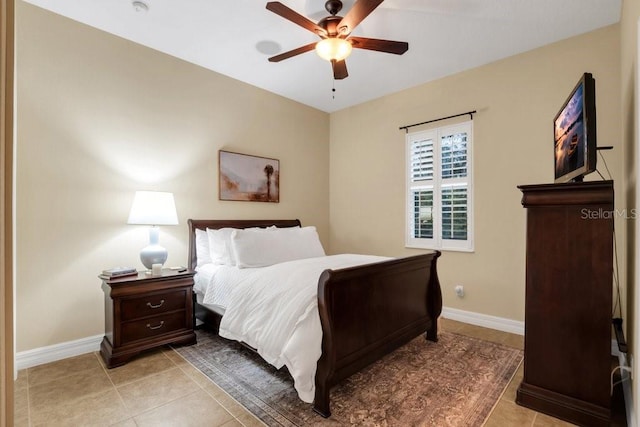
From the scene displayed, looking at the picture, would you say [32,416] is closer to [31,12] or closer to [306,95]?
[31,12]

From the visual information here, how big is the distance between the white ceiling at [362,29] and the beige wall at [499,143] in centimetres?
20

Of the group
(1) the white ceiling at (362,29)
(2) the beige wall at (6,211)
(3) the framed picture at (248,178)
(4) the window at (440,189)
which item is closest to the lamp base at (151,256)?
(3) the framed picture at (248,178)

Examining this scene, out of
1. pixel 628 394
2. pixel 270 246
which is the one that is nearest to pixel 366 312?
pixel 270 246

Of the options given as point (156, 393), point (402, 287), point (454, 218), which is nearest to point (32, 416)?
point (156, 393)

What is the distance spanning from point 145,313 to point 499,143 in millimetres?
3870

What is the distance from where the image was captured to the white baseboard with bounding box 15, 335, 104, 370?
2.48 meters

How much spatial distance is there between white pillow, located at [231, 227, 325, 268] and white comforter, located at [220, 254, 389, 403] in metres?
0.40

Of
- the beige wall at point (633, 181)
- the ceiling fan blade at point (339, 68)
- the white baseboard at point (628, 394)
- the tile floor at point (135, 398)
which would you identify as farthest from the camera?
the ceiling fan blade at point (339, 68)

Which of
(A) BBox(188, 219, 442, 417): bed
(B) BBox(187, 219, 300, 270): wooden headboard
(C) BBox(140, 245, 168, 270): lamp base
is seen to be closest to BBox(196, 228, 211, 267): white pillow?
(B) BBox(187, 219, 300, 270): wooden headboard

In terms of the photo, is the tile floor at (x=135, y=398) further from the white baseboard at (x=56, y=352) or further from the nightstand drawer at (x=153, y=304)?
the nightstand drawer at (x=153, y=304)

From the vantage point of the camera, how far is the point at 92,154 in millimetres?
2857

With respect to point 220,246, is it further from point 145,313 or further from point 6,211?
point 6,211

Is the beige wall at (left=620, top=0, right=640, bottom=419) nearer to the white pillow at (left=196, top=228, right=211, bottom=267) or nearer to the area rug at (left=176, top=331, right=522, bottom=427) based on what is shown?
the area rug at (left=176, top=331, right=522, bottom=427)

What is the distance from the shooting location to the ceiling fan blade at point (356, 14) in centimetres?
203
